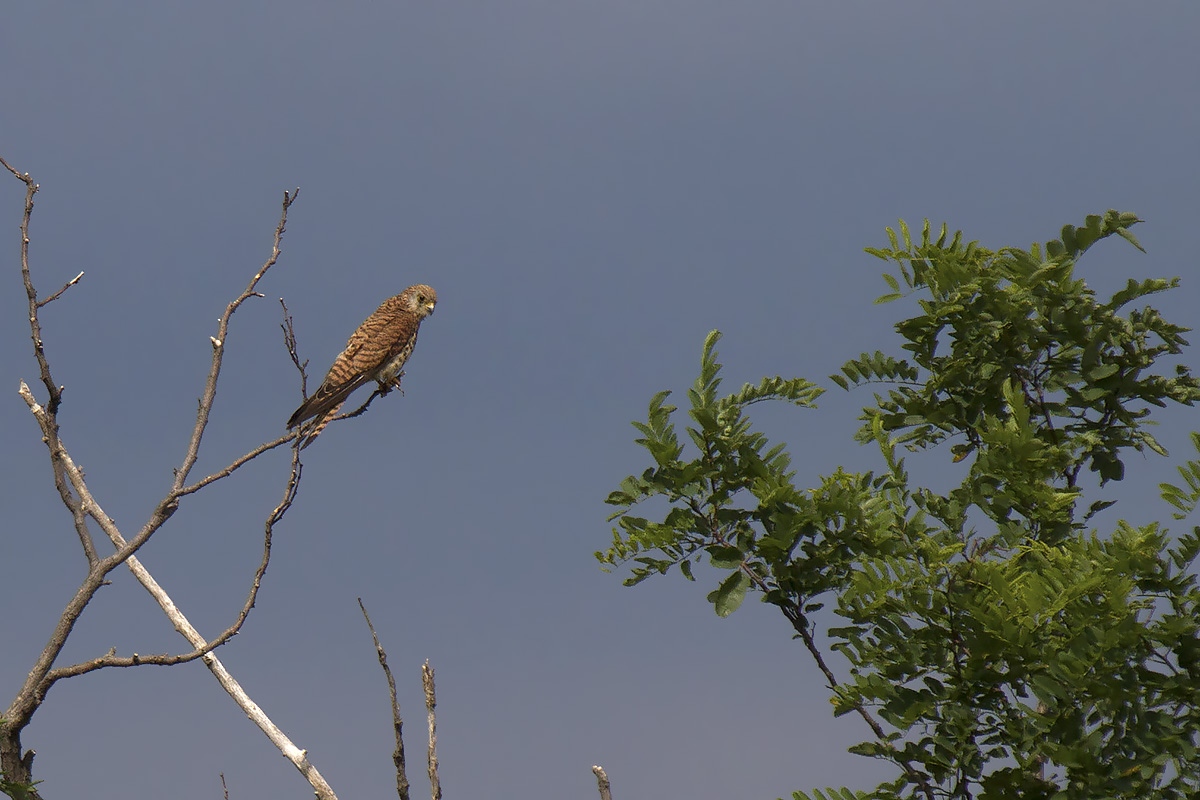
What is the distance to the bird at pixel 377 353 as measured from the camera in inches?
357

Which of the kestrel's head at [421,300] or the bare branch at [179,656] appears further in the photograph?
the kestrel's head at [421,300]

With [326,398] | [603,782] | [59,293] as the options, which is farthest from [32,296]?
[603,782]

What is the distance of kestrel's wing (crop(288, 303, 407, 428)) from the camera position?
9000 mm

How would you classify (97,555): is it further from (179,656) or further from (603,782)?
(603,782)

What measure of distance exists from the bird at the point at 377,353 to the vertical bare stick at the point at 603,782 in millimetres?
4379

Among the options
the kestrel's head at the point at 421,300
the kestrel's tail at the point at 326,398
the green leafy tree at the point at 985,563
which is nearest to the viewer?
the green leafy tree at the point at 985,563

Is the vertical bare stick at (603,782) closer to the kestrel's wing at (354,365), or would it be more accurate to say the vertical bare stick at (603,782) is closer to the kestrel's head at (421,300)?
the kestrel's wing at (354,365)

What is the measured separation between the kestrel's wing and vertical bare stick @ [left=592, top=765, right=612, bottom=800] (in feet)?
14.3

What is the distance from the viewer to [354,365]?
955 centimetres

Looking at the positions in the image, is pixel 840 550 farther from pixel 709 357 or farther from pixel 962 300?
pixel 962 300

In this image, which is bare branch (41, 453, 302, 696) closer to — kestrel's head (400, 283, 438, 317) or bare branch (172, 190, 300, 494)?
bare branch (172, 190, 300, 494)

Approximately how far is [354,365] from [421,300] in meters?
2.00

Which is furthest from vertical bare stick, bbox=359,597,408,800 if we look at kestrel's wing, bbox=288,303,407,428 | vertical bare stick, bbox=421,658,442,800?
kestrel's wing, bbox=288,303,407,428

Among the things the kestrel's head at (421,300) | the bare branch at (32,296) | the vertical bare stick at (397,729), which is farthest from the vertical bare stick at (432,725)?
the kestrel's head at (421,300)
